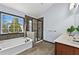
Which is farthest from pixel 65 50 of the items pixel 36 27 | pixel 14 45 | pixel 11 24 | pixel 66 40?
pixel 11 24

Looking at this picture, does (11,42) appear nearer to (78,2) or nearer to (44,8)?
(44,8)

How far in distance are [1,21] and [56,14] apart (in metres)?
0.83

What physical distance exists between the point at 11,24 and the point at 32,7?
42 cm

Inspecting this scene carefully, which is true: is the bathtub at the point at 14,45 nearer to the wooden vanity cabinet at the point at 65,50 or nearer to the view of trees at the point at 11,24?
the view of trees at the point at 11,24

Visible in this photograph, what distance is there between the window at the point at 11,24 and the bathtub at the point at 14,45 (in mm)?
144

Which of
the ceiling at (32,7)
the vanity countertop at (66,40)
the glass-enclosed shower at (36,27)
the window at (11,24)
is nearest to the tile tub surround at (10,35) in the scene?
the window at (11,24)

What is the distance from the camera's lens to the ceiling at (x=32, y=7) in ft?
4.27

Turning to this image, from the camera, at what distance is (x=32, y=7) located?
141 centimetres

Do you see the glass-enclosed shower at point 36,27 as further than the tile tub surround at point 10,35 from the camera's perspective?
Yes

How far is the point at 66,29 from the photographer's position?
1.38 metres

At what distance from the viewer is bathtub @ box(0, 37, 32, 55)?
1296mm

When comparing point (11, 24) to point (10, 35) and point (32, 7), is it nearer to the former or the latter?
point (10, 35)

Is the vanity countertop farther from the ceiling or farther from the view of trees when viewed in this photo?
the view of trees
